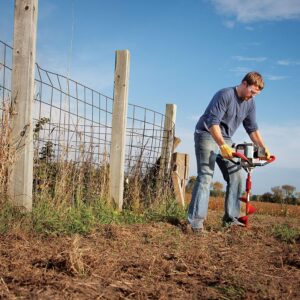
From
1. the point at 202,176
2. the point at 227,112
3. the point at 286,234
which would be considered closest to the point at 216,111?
the point at 227,112

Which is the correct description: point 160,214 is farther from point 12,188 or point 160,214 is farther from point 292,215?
point 292,215

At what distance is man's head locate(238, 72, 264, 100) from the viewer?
5.46 metres

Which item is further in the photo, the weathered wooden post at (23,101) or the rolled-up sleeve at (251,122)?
the rolled-up sleeve at (251,122)

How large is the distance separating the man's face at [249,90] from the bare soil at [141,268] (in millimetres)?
1911

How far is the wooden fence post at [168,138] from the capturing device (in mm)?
8453

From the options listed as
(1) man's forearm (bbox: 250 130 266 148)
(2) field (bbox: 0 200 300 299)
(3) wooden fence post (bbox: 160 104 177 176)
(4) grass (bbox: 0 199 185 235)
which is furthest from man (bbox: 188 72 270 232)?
(3) wooden fence post (bbox: 160 104 177 176)

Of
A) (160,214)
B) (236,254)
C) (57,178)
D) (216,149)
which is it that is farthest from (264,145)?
(57,178)

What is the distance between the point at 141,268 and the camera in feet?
11.1

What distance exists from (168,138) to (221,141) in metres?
3.55

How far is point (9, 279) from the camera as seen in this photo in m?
3.04

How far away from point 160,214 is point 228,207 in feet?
3.95

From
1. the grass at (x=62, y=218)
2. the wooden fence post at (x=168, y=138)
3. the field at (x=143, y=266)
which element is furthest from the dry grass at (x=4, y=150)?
the wooden fence post at (x=168, y=138)

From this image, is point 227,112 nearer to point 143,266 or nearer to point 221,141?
point 221,141

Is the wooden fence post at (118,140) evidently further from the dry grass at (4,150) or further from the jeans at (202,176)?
the dry grass at (4,150)
